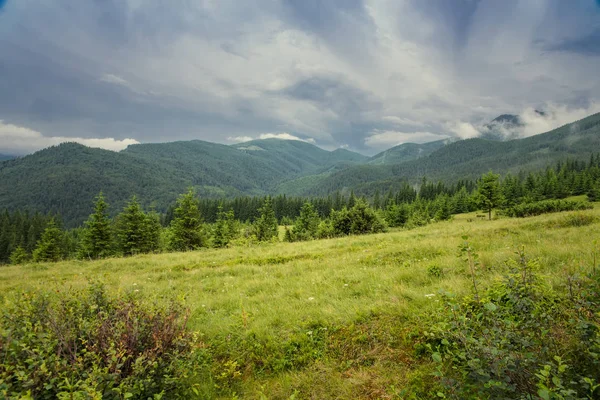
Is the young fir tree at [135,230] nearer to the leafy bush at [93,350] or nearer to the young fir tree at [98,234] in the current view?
the young fir tree at [98,234]

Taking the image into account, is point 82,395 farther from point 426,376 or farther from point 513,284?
point 513,284

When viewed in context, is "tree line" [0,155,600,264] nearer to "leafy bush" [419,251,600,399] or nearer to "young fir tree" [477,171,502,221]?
"young fir tree" [477,171,502,221]

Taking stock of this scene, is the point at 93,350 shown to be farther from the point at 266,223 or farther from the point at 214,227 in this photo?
the point at 214,227

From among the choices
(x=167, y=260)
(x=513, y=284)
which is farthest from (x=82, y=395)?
(x=167, y=260)

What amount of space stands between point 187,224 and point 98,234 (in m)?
13.1

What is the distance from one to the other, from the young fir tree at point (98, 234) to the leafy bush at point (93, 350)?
37.2m

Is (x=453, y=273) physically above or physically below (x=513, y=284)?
below

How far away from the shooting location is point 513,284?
184 inches

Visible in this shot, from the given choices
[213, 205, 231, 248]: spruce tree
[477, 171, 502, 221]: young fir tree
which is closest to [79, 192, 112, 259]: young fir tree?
[213, 205, 231, 248]: spruce tree

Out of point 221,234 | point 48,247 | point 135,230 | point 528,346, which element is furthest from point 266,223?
point 528,346

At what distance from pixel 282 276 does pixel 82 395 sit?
7.79m

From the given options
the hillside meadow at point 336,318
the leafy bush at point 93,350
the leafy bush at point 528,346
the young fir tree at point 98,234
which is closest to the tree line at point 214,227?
the young fir tree at point 98,234

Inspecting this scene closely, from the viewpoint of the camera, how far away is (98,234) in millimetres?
36281

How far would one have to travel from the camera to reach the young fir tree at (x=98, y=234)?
3541 centimetres
